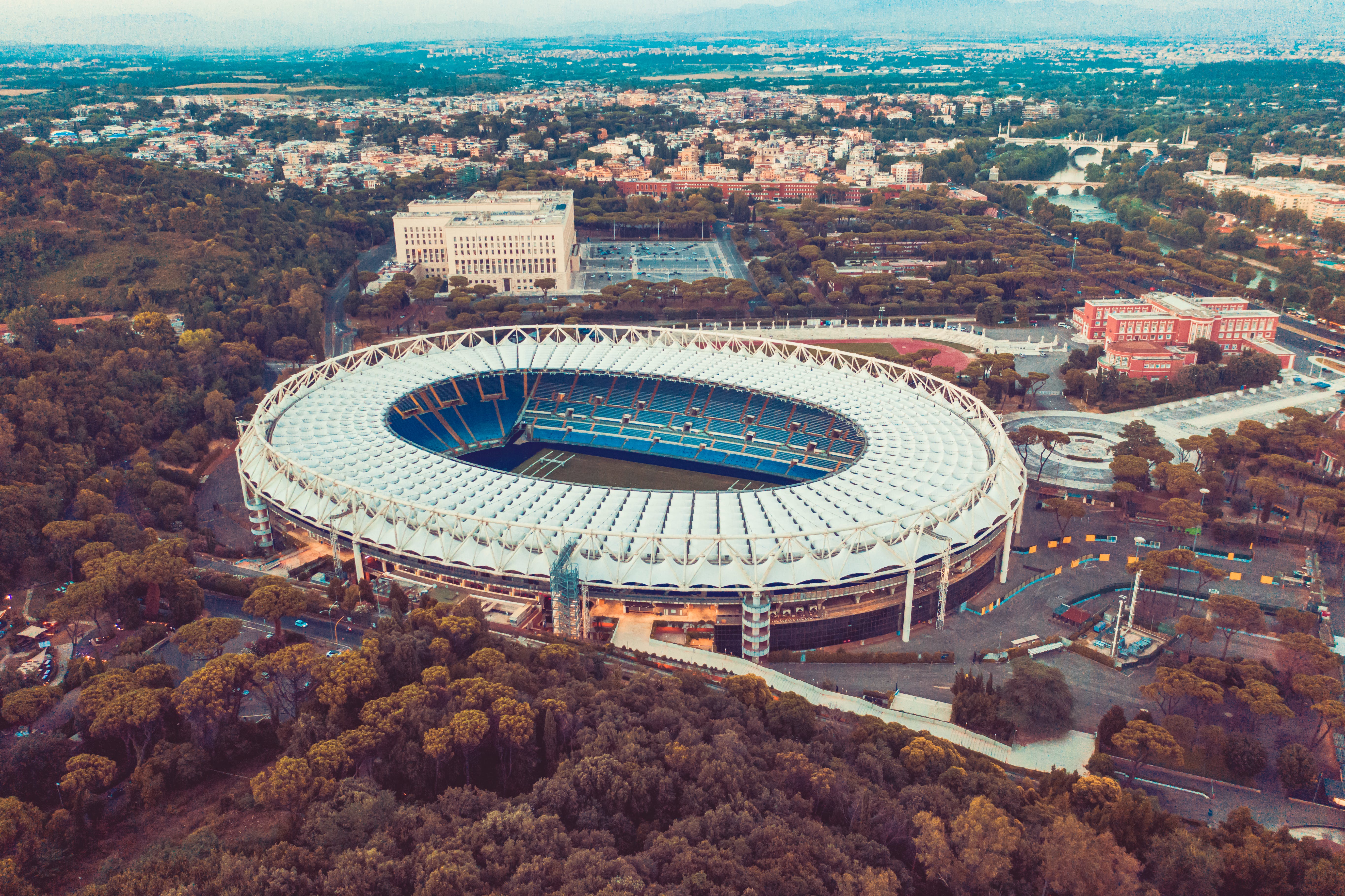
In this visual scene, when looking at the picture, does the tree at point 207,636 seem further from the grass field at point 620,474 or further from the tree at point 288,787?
the grass field at point 620,474

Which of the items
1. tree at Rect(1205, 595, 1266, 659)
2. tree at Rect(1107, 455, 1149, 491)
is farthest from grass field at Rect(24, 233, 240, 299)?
tree at Rect(1205, 595, 1266, 659)

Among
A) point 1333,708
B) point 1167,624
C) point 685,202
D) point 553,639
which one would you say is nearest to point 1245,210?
point 685,202

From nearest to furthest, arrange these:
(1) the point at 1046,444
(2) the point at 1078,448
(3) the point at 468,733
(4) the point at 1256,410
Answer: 1. (3) the point at 468,733
2. (1) the point at 1046,444
3. (2) the point at 1078,448
4. (4) the point at 1256,410

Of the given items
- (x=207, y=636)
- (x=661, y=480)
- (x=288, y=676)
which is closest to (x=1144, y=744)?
(x=288, y=676)

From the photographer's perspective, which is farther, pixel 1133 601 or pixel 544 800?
pixel 1133 601

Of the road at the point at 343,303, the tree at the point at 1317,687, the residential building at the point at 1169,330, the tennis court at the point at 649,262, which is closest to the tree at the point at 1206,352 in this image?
the residential building at the point at 1169,330

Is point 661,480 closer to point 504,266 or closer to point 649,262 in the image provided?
point 504,266

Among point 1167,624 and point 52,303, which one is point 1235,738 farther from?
point 52,303
